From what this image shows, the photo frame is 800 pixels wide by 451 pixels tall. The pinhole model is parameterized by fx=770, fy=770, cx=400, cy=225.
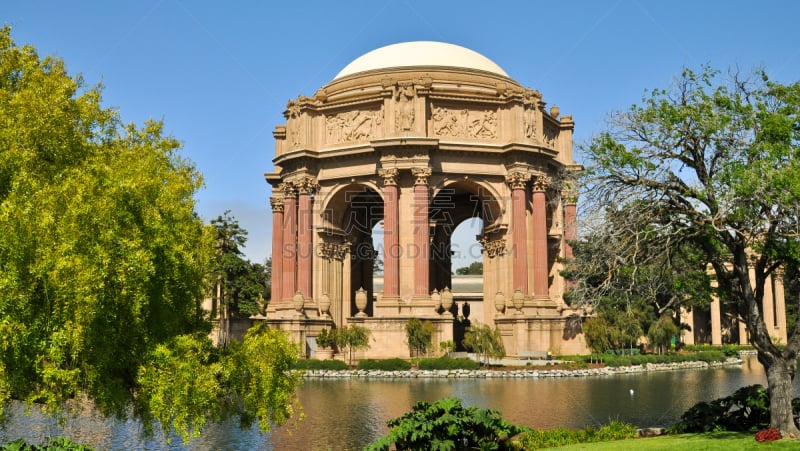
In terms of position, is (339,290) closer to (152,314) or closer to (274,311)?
(274,311)

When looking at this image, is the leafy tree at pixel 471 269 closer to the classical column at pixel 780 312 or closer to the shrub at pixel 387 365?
the classical column at pixel 780 312

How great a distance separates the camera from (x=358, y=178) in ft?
163

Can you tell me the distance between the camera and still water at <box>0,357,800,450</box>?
647 inches

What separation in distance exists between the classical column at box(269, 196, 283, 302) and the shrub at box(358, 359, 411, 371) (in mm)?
15883

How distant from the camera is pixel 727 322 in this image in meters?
83.4

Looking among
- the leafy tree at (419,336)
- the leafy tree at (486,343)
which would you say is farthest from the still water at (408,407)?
the leafy tree at (419,336)

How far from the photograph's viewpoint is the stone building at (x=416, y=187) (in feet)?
149

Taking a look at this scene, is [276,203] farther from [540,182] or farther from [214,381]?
[214,381]

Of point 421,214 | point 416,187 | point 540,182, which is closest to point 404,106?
point 416,187

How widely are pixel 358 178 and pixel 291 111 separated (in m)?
7.07

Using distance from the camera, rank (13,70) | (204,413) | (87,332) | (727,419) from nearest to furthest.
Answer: (87,332), (204,413), (13,70), (727,419)

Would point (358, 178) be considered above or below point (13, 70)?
above

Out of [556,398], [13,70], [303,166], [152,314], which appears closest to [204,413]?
[152,314]

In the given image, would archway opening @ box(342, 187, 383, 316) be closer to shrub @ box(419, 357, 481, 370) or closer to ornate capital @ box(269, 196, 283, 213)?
ornate capital @ box(269, 196, 283, 213)
